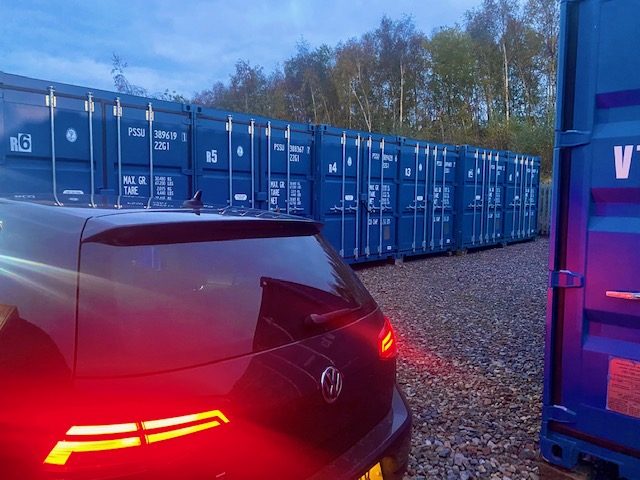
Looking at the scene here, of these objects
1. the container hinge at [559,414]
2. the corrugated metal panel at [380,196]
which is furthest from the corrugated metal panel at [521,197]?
the container hinge at [559,414]

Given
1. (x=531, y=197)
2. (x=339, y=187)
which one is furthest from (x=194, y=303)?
Result: (x=531, y=197)

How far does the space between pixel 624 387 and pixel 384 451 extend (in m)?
1.50

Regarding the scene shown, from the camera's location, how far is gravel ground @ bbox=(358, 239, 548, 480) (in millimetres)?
3422

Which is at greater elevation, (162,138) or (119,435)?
(162,138)

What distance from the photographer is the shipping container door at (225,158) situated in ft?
27.2

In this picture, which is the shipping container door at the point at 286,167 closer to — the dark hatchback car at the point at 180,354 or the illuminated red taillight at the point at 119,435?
the dark hatchback car at the point at 180,354

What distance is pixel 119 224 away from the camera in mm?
1705

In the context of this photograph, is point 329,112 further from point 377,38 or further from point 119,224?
point 119,224

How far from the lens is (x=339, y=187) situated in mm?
10516

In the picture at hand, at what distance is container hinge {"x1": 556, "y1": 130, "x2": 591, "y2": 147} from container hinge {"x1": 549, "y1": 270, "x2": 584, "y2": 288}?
0.72 metres

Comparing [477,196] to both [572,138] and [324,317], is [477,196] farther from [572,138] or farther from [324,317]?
[324,317]

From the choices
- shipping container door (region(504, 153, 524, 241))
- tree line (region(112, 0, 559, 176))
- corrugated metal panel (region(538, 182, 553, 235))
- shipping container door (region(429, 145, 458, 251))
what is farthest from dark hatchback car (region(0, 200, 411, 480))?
tree line (region(112, 0, 559, 176))

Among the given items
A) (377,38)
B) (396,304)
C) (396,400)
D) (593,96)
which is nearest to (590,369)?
(396,400)

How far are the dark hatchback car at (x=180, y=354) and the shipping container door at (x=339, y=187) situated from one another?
786 centimetres
